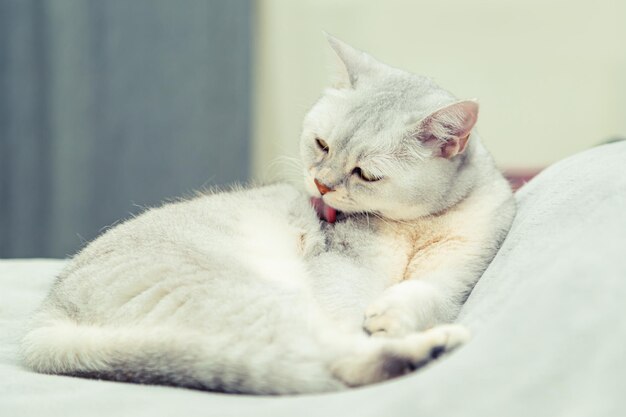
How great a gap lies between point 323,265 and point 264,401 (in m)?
0.52

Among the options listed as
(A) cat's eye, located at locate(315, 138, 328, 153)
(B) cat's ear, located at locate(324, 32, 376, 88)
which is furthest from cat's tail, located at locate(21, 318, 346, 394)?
(B) cat's ear, located at locate(324, 32, 376, 88)

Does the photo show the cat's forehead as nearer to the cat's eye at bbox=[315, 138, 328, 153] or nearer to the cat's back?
the cat's eye at bbox=[315, 138, 328, 153]

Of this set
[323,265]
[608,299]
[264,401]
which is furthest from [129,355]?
[608,299]

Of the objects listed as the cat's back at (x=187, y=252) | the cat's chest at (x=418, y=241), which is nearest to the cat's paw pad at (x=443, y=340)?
the cat's back at (x=187, y=252)

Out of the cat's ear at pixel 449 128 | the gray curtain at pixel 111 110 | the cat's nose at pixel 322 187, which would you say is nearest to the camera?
the cat's ear at pixel 449 128

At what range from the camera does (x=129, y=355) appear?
1034 millimetres

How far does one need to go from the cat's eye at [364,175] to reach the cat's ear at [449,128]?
12cm

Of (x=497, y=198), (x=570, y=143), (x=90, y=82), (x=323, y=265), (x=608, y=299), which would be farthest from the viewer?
(x=90, y=82)

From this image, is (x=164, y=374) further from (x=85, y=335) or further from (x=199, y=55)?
(x=199, y=55)

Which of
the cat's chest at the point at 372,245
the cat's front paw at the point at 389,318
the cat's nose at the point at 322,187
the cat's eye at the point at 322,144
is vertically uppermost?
the cat's eye at the point at 322,144

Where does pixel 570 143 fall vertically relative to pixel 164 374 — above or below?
below

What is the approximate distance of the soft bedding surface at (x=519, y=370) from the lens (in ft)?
2.63

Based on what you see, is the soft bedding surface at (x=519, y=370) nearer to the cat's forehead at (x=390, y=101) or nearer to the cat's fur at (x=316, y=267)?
the cat's fur at (x=316, y=267)

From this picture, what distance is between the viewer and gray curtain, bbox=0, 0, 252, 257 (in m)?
3.67
